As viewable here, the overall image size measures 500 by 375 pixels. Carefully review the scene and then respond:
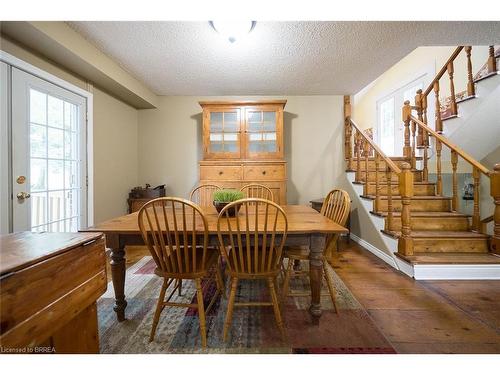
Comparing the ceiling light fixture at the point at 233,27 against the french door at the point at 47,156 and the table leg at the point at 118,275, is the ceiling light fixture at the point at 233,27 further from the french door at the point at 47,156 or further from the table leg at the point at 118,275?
the table leg at the point at 118,275

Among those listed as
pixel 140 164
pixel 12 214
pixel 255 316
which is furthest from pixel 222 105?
pixel 255 316

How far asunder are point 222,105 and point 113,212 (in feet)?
7.35

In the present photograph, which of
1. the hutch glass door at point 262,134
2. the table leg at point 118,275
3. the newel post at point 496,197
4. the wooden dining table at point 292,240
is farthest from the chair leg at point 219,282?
the newel post at point 496,197

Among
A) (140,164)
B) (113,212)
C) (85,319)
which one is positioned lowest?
(85,319)

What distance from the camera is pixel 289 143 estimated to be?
13.5 ft

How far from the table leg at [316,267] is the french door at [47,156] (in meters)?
2.48

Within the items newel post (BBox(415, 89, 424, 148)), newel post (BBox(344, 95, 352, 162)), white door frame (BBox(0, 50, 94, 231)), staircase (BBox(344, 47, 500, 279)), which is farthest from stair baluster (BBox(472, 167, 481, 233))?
white door frame (BBox(0, 50, 94, 231))

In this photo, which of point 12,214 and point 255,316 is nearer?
point 255,316

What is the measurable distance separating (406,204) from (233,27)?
236 cm

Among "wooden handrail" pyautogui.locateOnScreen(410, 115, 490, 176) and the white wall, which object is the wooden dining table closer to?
"wooden handrail" pyautogui.locateOnScreen(410, 115, 490, 176)

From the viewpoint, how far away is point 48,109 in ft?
7.91

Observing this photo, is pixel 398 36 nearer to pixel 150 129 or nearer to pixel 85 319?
pixel 85 319

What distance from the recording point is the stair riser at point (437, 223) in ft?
9.14

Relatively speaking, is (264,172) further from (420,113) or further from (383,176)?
(420,113)
